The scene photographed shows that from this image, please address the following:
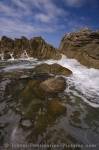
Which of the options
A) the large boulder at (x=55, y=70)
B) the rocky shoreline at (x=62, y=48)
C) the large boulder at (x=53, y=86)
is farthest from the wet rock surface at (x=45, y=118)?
the rocky shoreline at (x=62, y=48)

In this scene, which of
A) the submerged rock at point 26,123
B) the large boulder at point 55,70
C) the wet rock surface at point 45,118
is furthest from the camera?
the large boulder at point 55,70

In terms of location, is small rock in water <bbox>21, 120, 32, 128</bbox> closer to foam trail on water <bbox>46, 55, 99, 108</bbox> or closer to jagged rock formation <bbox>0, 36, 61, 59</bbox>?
foam trail on water <bbox>46, 55, 99, 108</bbox>

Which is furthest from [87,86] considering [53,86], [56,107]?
[56,107]

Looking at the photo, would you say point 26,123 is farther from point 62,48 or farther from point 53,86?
point 62,48

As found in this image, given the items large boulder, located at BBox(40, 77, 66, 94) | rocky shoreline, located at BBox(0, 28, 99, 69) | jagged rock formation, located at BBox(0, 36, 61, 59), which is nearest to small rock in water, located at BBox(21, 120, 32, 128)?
large boulder, located at BBox(40, 77, 66, 94)

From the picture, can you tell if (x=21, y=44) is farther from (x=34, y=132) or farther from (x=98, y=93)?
(x=34, y=132)

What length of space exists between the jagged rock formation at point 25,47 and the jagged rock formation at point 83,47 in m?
3.82

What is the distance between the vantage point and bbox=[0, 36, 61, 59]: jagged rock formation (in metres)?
25.1

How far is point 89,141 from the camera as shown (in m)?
4.98

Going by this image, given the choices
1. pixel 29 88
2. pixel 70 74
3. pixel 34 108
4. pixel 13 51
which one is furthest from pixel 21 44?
pixel 34 108

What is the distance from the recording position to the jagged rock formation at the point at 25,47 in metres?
25.1

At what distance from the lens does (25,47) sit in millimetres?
26984

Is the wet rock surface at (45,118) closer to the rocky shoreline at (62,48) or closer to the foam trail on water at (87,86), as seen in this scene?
the foam trail on water at (87,86)

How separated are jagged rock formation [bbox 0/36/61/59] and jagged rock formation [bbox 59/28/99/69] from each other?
150 inches
